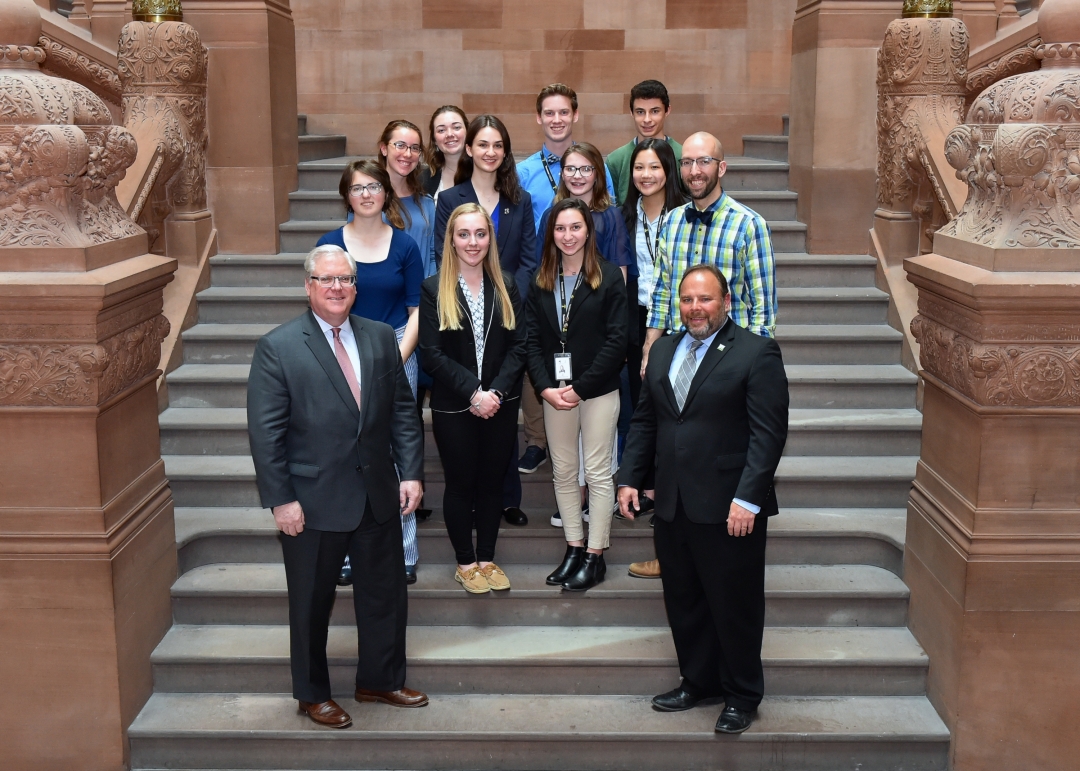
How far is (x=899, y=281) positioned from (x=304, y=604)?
16.0 ft

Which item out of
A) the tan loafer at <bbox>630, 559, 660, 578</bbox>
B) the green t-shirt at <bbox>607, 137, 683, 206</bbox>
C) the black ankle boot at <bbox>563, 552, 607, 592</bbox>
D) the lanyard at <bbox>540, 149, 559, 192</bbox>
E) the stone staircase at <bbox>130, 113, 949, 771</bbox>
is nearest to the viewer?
the stone staircase at <bbox>130, 113, 949, 771</bbox>

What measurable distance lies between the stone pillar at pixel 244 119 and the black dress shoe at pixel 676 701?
4.73 metres

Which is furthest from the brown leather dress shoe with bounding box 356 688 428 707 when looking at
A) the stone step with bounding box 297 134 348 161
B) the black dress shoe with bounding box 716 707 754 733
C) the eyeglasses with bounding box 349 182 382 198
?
the stone step with bounding box 297 134 348 161

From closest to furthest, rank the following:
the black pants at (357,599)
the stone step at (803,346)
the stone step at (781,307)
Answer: the black pants at (357,599) → the stone step at (803,346) → the stone step at (781,307)

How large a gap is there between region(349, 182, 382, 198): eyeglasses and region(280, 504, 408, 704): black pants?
5.64 ft

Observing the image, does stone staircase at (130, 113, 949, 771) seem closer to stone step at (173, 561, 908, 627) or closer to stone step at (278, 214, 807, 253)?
stone step at (173, 561, 908, 627)

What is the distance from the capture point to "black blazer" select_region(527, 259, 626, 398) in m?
5.82

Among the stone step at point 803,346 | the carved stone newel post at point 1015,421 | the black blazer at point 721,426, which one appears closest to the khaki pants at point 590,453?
the black blazer at point 721,426

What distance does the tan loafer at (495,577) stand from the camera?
20.0ft

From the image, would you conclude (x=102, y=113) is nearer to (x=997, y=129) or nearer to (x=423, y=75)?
(x=997, y=129)

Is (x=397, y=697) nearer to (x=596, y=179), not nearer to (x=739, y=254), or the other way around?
(x=739, y=254)

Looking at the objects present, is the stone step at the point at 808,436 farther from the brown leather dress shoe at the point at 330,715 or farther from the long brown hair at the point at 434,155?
the brown leather dress shoe at the point at 330,715

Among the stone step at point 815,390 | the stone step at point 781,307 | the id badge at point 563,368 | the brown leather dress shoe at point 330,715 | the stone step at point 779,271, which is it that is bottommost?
the brown leather dress shoe at point 330,715

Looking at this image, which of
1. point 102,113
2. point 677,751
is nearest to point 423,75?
point 102,113
